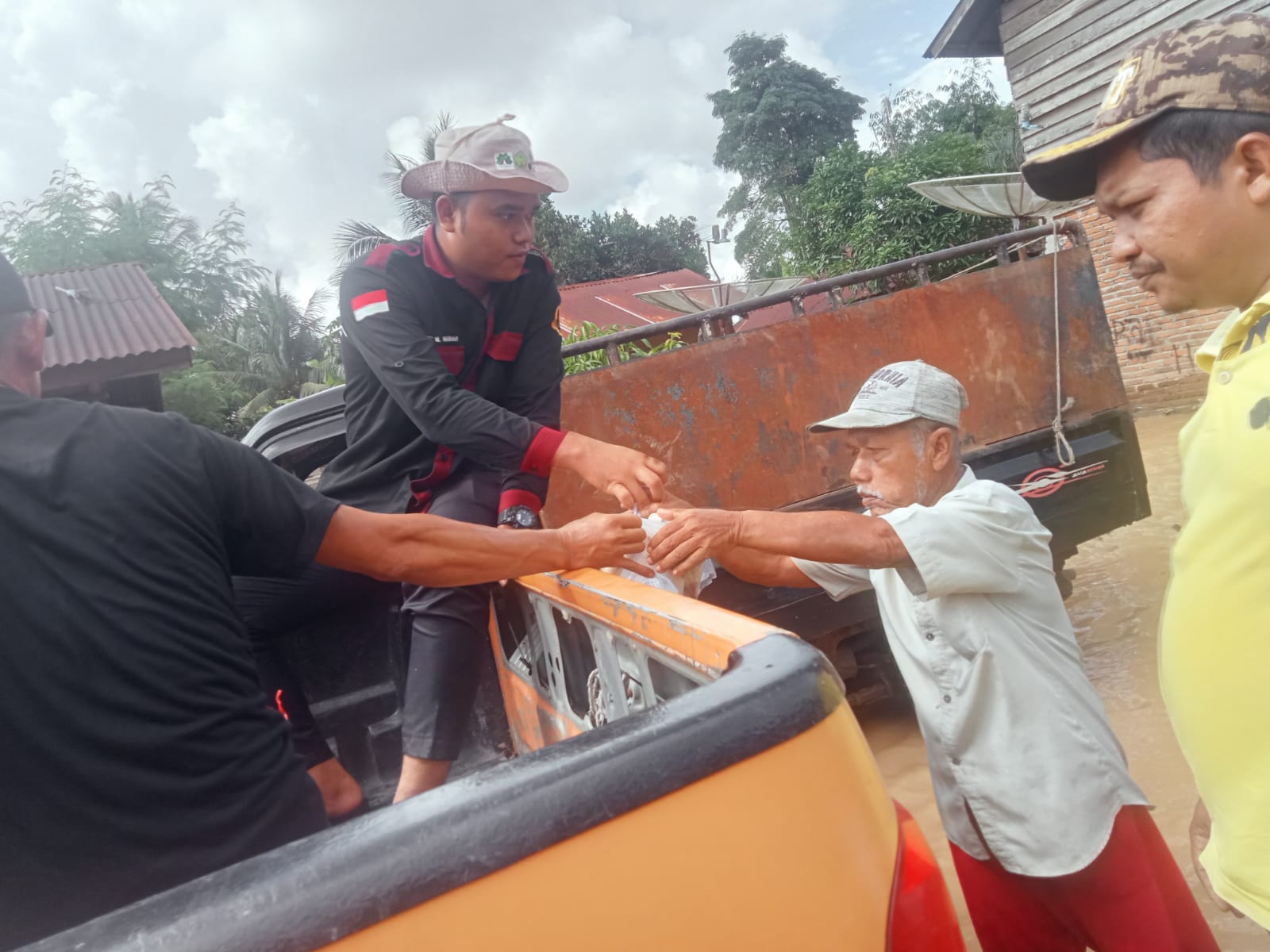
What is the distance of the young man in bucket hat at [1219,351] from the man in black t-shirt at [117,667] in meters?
1.41

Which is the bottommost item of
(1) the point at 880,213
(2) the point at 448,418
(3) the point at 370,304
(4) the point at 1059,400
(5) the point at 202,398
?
(4) the point at 1059,400

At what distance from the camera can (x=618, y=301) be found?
66.9ft

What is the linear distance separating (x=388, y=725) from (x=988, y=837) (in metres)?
1.70

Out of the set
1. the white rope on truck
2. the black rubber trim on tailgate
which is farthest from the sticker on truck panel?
the black rubber trim on tailgate

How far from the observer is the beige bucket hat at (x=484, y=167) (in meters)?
2.22

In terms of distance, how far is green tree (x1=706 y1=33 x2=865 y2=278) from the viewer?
99.3 ft

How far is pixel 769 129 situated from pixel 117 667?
108 ft

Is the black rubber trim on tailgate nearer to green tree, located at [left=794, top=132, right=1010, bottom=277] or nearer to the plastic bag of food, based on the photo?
the plastic bag of food

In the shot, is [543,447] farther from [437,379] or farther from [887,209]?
[887,209]

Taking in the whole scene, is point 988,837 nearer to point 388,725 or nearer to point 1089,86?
point 388,725

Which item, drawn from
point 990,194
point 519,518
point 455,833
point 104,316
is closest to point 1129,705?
point 519,518

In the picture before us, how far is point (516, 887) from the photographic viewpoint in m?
0.70

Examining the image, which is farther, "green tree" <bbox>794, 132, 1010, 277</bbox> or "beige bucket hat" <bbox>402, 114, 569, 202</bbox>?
"green tree" <bbox>794, 132, 1010, 277</bbox>

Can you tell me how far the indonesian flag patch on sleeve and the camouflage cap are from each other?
5.51 ft
